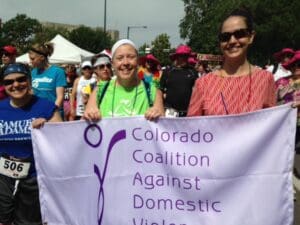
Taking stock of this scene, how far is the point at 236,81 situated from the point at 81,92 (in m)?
7.41

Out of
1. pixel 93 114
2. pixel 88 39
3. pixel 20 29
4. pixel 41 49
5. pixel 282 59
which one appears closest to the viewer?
pixel 93 114

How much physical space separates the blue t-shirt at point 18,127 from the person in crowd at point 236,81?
51.2 inches

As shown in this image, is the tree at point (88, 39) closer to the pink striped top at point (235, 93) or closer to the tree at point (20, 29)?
the tree at point (20, 29)

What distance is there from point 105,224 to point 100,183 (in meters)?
0.28

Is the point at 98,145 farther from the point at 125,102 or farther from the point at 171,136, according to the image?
the point at 171,136

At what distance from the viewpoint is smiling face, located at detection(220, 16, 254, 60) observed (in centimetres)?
359

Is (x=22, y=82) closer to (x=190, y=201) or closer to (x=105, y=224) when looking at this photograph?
(x=105, y=224)

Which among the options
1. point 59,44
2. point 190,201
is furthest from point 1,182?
point 59,44

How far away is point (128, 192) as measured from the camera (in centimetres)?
396

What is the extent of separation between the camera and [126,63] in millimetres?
4086

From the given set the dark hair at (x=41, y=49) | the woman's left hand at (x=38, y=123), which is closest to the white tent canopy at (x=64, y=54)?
the dark hair at (x=41, y=49)

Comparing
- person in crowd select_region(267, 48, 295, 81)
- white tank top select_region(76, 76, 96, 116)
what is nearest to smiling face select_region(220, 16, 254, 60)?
person in crowd select_region(267, 48, 295, 81)

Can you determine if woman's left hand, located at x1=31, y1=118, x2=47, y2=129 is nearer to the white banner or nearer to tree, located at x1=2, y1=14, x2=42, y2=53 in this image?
the white banner

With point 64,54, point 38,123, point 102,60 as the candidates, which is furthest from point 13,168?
point 64,54
